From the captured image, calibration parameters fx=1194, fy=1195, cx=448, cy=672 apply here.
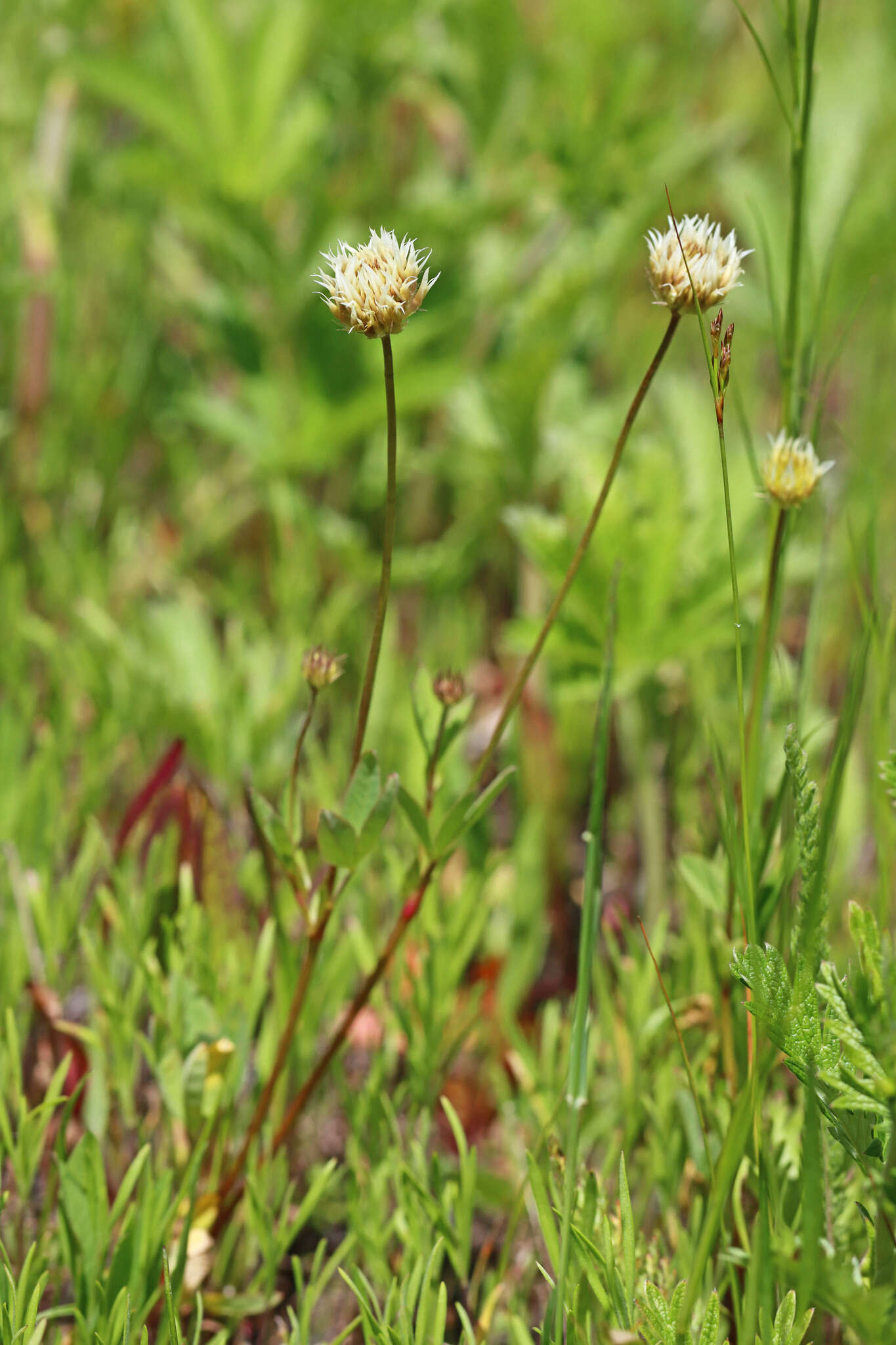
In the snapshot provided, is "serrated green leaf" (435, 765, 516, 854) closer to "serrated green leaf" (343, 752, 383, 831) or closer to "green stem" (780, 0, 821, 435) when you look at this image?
"serrated green leaf" (343, 752, 383, 831)

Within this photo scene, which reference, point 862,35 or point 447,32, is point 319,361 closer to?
point 447,32

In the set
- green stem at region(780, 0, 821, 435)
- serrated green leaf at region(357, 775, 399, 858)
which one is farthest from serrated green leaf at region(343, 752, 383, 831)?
green stem at region(780, 0, 821, 435)

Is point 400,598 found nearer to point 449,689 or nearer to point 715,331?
point 449,689

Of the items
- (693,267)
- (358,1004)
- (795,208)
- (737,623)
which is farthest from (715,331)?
(358,1004)

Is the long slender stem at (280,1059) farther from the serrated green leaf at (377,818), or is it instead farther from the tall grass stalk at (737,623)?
the tall grass stalk at (737,623)

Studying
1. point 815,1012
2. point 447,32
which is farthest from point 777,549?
point 447,32

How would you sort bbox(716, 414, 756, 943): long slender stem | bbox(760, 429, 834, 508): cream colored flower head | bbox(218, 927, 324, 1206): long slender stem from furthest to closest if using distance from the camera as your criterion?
bbox(218, 927, 324, 1206): long slender stem, bbox(760, 429, 834, 508): cream colored flower head, bbox(716, 414, 756, 943): long slender stem
